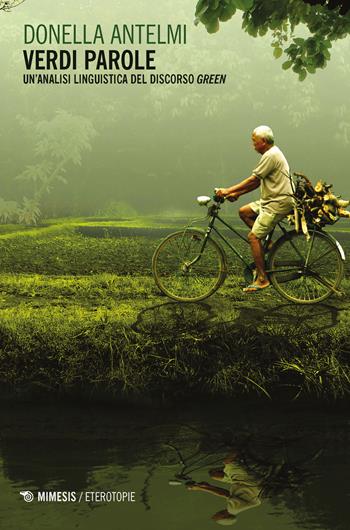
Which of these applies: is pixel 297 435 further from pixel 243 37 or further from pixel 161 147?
pixel 243 37

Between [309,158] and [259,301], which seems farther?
[309,158]

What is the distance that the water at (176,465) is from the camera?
4.72 metres

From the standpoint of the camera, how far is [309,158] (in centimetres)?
2525

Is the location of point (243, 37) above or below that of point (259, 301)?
above

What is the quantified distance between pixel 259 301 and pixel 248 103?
18.9 meters

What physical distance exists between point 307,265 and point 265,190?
0.86 meters

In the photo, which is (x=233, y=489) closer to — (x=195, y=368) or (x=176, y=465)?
(x=176, y=465)

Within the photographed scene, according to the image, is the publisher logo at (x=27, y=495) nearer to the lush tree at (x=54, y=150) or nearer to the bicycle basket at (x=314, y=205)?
the bicycle basket at (x=314, y=205)

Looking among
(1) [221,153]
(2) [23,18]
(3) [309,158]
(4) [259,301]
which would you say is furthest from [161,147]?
(4) [259,301]

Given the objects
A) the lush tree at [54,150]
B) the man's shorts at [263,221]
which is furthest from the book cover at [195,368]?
the lush tree at [54,150]

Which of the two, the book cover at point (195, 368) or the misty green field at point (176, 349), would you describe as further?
the misty green field at point (176, 349)

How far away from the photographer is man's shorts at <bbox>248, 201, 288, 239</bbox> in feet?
23.6

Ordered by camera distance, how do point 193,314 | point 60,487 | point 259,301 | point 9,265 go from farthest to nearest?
1. point 9,265
2. point 259,301
3. point 193,314
4. point 60,487

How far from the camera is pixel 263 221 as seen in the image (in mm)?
7195
